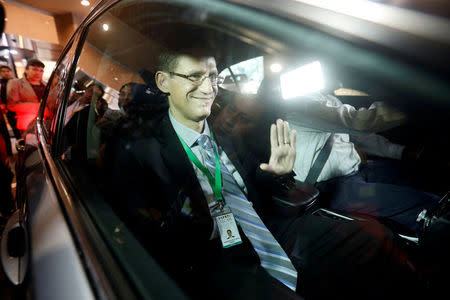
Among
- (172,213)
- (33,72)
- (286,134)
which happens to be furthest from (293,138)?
(33,72)

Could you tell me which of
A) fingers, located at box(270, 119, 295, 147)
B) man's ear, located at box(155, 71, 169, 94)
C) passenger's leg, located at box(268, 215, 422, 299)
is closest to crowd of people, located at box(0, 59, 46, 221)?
man's ear, located at box(155, 71, 169, 94)

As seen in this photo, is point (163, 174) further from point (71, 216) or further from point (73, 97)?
point (73, 97)

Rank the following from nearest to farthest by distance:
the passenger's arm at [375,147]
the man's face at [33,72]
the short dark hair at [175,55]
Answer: the short dark hair at [175,55] < the passenger's arm at [375,147] < the man's face at [33,72]

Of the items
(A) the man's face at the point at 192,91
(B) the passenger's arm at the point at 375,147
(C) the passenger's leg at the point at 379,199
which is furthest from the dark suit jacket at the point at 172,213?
(B) the passenger's arm at the point at 375,147

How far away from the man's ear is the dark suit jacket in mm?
243

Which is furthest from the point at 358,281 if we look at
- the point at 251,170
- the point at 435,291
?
the point at 251,170

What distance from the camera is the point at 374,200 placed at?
1.67 metres

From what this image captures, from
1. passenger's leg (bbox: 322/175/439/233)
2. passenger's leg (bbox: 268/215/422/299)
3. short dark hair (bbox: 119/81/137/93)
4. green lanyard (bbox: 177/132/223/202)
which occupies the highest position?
short dark hair (bbox: 119/81/137/93)

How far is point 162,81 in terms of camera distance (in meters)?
1.45

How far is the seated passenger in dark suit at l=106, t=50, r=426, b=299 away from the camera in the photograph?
1050 millimetres

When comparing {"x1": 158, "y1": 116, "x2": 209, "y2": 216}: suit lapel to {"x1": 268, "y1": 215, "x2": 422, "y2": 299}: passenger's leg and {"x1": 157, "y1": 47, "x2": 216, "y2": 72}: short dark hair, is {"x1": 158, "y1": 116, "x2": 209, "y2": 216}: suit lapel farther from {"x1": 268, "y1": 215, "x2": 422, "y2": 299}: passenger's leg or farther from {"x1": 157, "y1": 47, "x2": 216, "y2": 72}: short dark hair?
{"x1": 268, "y1": 215, "x2": 422, "y2": 299}: passenger's leg

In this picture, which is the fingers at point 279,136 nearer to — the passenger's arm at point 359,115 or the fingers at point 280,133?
the fingers at point 280,133

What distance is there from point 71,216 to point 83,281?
1.14 feet

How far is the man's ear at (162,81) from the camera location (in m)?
1.43
